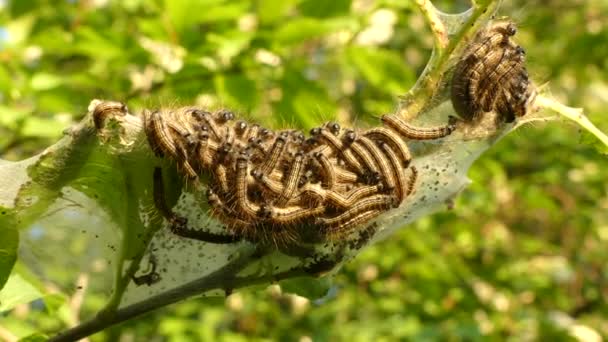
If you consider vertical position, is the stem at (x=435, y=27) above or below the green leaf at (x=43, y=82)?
above

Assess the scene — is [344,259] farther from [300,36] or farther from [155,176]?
[300,36]

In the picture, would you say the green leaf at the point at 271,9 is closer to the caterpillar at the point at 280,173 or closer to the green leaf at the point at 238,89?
the green leaf at the point at 238,89

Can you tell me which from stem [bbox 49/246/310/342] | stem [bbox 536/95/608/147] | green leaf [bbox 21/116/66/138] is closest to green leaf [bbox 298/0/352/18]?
green leaf [bbox 21/116/66/138]

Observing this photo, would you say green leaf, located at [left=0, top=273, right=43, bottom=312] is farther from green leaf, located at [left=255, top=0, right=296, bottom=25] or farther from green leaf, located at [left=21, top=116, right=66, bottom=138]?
green leaf, located at [left=255, top=0, right=296, bottom=25]

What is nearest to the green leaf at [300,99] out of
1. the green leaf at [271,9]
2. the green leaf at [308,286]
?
the green leaf at [271,9]

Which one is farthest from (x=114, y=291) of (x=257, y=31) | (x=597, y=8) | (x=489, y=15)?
(x=597, y=8)

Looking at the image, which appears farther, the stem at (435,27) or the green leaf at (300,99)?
the green leaf at (300,99)

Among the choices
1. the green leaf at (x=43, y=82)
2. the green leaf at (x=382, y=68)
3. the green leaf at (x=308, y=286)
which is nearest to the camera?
the green leaf at (x=308, y=286)

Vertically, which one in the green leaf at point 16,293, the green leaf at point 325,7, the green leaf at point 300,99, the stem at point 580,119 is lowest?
the green leaf at point 16,293
